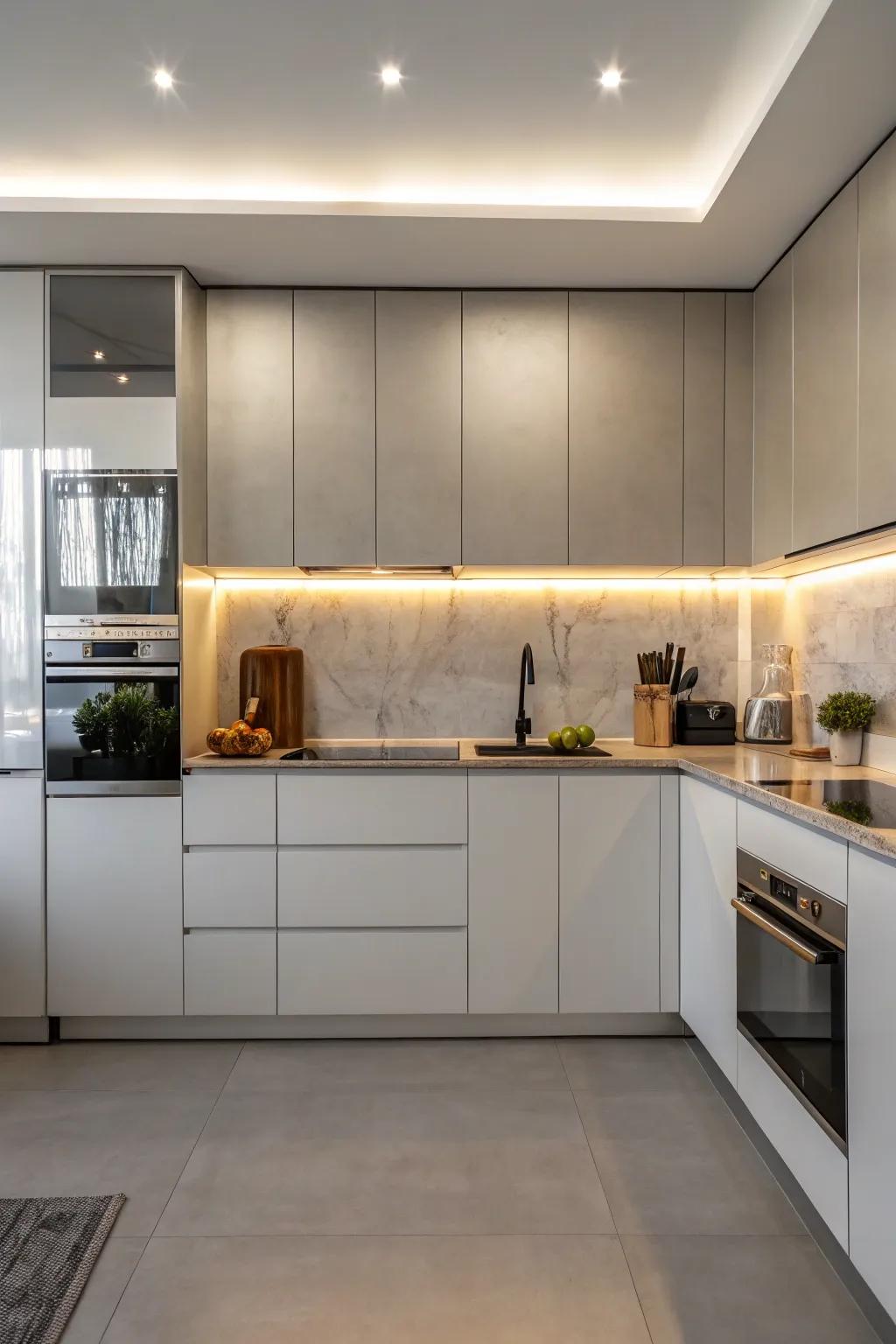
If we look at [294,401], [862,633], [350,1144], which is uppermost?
[294,401]

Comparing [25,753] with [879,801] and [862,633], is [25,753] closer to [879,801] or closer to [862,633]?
[879,801]

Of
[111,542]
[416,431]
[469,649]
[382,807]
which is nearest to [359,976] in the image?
[382,807]

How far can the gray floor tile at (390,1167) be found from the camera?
1982 mm

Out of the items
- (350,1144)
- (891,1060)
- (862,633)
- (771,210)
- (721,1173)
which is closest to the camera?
(891,1060)

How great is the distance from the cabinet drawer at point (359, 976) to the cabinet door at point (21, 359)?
190 cm

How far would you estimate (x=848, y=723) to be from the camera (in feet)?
9.03

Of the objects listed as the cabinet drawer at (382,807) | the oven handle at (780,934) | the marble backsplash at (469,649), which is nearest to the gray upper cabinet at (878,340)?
the oven handle at (780,934)

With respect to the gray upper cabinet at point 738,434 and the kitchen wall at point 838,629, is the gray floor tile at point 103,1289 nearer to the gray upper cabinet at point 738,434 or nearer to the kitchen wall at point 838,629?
the kitchen wall at point 838,629

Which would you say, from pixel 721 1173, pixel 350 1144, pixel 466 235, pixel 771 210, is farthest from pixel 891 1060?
pixel 466 235

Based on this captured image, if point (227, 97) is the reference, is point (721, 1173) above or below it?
below

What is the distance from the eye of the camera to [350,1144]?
90.3 inches

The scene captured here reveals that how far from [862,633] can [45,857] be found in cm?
277

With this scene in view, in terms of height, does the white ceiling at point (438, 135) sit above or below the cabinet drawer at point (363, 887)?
above

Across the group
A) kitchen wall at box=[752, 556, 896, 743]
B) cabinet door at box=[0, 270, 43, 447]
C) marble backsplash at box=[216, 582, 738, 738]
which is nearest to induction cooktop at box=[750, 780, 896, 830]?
kitchen wall at box=[752, 556, 896, 743]
